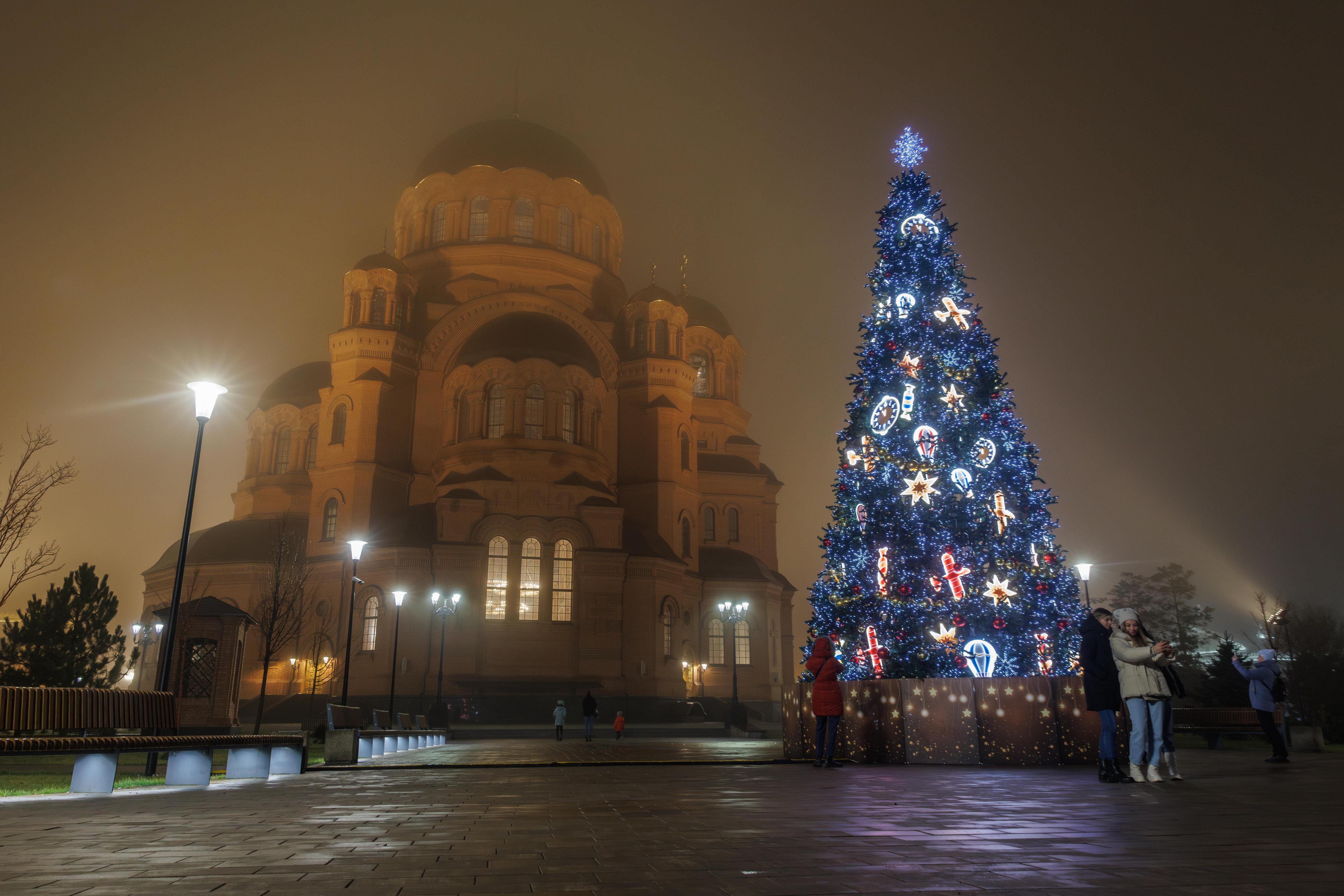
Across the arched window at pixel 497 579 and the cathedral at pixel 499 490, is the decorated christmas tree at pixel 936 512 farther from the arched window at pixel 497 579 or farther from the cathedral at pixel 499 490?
the arched window at pixel 497 579

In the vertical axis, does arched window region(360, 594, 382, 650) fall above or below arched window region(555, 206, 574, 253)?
below

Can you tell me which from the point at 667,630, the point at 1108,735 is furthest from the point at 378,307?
the point at 1108,735

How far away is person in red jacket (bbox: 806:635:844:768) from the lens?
11.6 m

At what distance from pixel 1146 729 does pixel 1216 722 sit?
29.3 feet

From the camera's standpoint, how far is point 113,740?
8422 millimetres

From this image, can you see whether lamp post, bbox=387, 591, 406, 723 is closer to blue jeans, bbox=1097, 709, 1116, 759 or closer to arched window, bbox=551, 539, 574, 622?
arched window, bbox=551, 539, 574, 622

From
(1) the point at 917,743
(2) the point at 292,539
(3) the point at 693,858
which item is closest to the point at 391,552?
(2) the point at 292,539

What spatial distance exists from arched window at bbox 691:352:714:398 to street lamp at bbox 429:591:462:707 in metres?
23.2

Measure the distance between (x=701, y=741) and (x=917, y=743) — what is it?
12888 millimetres

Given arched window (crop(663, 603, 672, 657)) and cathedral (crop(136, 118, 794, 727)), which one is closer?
cathedral (crop(136, 118, 794, 727))

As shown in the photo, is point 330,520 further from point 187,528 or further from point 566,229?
point 187,528

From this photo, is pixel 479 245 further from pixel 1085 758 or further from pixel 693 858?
pixel 693 858

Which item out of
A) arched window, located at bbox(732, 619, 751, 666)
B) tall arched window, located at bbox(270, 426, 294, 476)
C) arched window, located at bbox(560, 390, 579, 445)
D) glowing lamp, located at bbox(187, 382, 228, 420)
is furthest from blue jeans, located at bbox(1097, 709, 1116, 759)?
tall arched window, located at bbox(270, 426, 294, 476)

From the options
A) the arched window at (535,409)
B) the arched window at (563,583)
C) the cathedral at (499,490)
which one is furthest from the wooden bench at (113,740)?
the arched window at (535,409)
